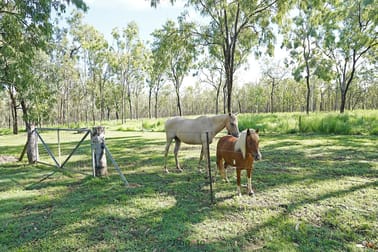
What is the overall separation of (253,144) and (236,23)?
1129 cm

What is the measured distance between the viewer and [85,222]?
3.77 meters

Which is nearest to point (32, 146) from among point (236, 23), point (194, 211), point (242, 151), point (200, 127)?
point (200, 127)

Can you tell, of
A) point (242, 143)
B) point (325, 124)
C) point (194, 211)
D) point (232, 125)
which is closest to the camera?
point (194, 211)

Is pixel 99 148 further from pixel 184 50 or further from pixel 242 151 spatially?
pixel 184 50

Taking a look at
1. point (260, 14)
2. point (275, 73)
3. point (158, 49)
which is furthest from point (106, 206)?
point (275, 73)

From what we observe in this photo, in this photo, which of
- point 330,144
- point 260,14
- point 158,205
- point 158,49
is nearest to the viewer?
point 158,205

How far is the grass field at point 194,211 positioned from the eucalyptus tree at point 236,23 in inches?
328

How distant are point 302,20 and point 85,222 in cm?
2830

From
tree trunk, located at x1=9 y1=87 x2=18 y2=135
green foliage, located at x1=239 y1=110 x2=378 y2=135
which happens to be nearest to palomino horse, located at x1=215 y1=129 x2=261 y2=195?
green foliage, located at x1=239 y1=110 x2=378 y2=135

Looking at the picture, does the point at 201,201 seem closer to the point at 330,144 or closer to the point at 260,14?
the point at 330,144

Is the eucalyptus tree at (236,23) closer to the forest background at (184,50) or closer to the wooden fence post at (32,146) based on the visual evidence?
the forest background at (184,50)

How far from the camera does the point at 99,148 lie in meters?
6.25

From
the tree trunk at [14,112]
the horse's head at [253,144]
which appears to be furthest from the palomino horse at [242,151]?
the tree trunk at [14,112]

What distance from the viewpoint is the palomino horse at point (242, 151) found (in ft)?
13.9
